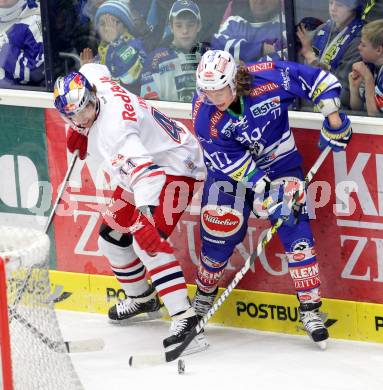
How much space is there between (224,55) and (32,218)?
1557 mm

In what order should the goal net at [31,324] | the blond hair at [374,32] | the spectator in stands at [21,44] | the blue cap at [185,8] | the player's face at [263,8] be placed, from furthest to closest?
the spectator in stands at [21,44] < the blue cap at [185,8] < the player's face at [263,8] < the blond hair at [374,32] < the goal net at [31,324]

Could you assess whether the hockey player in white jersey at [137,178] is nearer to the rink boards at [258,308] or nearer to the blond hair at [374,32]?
the rink boards at [258,308]

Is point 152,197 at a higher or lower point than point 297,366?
higher

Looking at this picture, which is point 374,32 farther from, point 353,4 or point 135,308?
point 135,308

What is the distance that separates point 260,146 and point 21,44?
150cm

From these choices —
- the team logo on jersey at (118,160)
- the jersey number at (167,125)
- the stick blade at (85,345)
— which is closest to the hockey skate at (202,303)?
the stick blade at (85,345)

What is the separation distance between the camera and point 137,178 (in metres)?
5.45

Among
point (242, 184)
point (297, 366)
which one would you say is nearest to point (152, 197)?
point (242, 184)

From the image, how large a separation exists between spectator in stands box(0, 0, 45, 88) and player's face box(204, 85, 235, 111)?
1276 mm

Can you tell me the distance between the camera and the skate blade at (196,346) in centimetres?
580

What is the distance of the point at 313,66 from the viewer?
5773 mm

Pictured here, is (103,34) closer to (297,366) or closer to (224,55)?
(224,55)

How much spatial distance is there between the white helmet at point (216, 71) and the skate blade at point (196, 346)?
3.61ft

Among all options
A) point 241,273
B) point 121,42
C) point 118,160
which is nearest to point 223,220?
point 241,273
